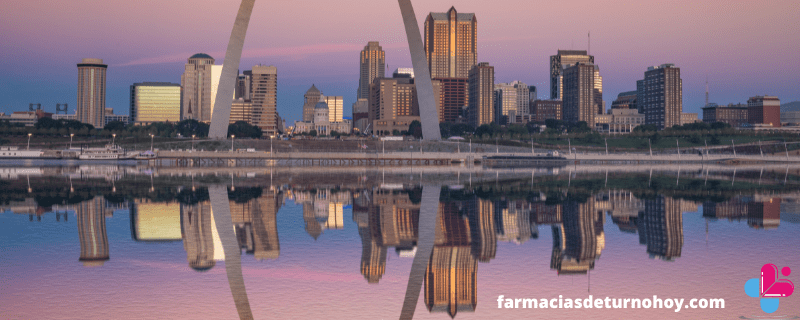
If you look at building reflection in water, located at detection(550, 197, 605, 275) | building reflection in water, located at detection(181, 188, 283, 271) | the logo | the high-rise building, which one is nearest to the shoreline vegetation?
building reflection in water, located at detection(181, 188, 283, 271)

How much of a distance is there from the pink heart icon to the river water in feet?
1.44

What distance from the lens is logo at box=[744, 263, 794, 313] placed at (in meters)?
11.7

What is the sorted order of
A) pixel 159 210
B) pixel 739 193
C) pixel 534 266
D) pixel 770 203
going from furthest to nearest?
pixel 739 193 → pixel 770 203 → pixel 159 210 → pixel 534 266

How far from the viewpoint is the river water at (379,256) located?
11.4 m

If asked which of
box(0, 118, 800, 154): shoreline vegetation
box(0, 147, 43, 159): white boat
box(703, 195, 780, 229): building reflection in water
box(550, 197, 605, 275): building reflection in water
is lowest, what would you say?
box(550, 197, 605, 275): building reflection in water

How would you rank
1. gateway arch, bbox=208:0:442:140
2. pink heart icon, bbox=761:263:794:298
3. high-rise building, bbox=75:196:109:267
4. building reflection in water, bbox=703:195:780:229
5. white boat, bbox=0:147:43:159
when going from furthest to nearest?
white boat, bbox=0:147:43:159 → gateway arch, bbox=208:0:442:140 → building reflection in water, bbox=703:195:780:229 → high-rise building, bbox=75:196:109:267 → pink heart icon, bbox=761:263:794:298

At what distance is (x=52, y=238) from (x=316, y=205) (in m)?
11.1

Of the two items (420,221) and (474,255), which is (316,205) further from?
(474,255)

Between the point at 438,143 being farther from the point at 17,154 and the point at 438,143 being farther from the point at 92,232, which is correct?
the point at 92,232

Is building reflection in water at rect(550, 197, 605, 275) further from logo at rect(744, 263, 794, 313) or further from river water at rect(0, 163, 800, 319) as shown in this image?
logo at rect(744, 263, 794, 313)

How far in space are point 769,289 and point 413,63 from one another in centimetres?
7304

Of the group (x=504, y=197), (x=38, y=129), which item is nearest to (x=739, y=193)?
(x=504, y=197)

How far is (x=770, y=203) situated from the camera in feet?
98.4

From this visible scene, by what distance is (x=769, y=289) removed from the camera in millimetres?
12391
